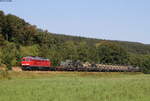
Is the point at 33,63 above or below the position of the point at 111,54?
below

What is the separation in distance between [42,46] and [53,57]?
9.49 meters

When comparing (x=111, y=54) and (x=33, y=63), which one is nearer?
(x=33, y=63)

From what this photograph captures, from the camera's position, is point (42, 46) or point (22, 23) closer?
point (42, 46)

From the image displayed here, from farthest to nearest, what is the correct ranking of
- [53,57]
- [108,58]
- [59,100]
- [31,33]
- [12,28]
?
[108,58], [31,33], [12,28], [53,57], [59,100]

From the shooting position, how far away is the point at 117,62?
109 m

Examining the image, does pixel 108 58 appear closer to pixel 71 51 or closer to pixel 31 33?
pixel 71 51

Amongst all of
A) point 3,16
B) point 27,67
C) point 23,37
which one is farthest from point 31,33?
point 27,67

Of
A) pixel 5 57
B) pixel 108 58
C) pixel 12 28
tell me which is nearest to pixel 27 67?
pixel 5 57

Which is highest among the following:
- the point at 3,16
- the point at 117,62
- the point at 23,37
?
the point at 3,16

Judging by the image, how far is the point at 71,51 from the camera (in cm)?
8869

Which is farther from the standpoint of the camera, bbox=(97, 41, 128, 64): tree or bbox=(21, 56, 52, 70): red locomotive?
bbox=(97, 41, 128, 64): tree

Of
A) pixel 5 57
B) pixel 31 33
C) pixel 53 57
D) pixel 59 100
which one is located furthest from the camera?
pixel 31 33

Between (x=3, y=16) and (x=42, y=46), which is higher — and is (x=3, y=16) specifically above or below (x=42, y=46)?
above

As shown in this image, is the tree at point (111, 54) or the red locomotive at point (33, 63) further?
the tree at point (111, 54)
